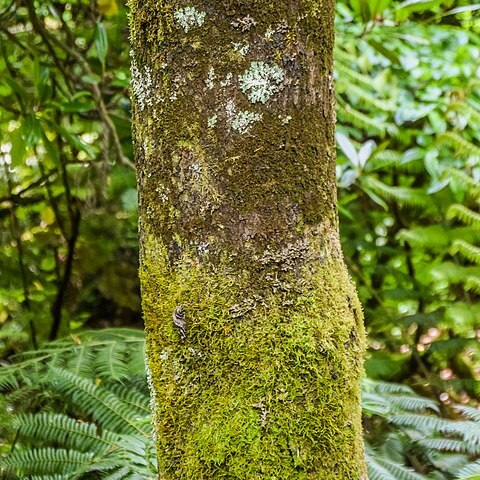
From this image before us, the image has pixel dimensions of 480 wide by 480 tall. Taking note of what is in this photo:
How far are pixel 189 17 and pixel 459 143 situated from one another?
2196 mm

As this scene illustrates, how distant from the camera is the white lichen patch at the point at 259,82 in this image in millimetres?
908

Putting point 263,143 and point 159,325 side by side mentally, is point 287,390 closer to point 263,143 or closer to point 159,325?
point 159,325

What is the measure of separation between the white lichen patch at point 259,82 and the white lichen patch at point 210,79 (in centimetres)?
4

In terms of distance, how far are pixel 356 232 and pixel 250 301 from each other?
97.0 inches

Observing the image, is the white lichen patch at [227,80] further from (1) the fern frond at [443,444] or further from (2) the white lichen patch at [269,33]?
(1) the fern frond at [443,444]

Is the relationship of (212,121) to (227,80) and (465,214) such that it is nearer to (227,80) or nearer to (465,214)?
(227,80)

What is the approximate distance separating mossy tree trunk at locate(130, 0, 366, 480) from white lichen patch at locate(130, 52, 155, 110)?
0.7 inches

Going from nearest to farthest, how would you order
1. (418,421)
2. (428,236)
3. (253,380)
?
(253,380)
(418,421)
(428,236)

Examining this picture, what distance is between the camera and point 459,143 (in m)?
2.79

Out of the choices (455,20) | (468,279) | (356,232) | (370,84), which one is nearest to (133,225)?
(356,232)

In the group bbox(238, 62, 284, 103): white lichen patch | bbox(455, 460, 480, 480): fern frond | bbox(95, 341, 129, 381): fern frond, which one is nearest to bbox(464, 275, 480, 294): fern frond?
bbox(455, 460, 480, 480): fern frond

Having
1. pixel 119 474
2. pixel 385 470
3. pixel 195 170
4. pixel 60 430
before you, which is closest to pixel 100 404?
pixel 60 430

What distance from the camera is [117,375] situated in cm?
192

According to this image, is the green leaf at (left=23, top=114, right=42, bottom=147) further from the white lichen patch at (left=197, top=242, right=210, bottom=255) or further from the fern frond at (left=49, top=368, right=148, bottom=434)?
the white lichen patch at (left=197, top=242, right=210, bottom=255)
